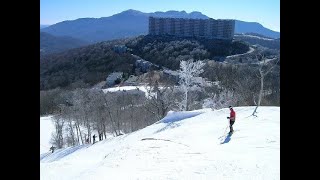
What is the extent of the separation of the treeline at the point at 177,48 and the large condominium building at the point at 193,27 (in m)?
4.21

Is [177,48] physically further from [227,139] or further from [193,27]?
[227,139]

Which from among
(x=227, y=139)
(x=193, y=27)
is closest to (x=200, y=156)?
(x=227, y=139)

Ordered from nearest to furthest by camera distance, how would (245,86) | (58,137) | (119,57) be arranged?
(245,86) → (58,137) → (119,57)

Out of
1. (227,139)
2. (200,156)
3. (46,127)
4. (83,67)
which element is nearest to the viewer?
(200,156)

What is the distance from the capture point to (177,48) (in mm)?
Answer: 103438

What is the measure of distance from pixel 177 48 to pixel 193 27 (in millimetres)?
20440

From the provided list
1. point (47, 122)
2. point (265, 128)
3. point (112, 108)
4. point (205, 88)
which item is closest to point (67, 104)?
point (47, 122)

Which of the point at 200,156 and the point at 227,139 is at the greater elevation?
the point at 227,139

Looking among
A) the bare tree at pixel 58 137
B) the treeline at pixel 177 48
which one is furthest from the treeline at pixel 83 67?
the bare tree at pixel 58 137

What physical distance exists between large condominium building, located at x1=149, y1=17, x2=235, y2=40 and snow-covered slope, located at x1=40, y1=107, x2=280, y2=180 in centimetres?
9452

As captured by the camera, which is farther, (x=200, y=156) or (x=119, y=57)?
(x=119, y=57)

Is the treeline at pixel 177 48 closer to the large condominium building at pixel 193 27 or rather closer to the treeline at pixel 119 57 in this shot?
the treeline at pixel 119 57
